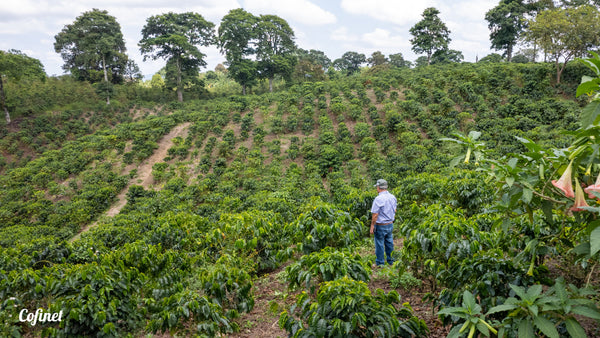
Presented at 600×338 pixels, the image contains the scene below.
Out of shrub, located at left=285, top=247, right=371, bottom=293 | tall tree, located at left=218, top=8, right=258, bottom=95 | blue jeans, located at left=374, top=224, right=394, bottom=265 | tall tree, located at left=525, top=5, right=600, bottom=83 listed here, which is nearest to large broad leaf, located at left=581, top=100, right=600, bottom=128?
shrub, located at left=285, top=247, right=371, bottom=293

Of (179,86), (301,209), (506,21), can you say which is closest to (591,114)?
(301,209)

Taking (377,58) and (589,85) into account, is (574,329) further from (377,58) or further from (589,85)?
(377,58)

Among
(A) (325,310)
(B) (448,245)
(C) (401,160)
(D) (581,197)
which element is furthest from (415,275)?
(C) (401,160)

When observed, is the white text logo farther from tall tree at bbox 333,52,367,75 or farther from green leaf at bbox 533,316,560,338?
tall tree at bbox 333,52,367,75

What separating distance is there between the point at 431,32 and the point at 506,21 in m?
5.49

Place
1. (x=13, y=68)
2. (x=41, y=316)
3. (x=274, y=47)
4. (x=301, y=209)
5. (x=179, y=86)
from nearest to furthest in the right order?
(x=41, y=316) → (x=301, y=209) → (x=13, y=68) → (x=179, y=86) → (x=274, y=47)

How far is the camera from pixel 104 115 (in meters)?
18.9

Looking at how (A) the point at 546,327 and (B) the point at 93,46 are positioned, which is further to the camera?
(B) the point at 93,46

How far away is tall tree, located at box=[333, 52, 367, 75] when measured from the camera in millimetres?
35125

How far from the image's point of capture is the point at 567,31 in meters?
14.1

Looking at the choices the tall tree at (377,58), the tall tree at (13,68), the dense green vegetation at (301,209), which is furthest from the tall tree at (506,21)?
the tall tree at (13,68)

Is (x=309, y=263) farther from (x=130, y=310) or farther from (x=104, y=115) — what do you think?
(x=104, y=115)

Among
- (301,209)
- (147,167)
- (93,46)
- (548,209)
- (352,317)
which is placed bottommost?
(147,167)

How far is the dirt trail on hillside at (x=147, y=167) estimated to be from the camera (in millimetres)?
11609
